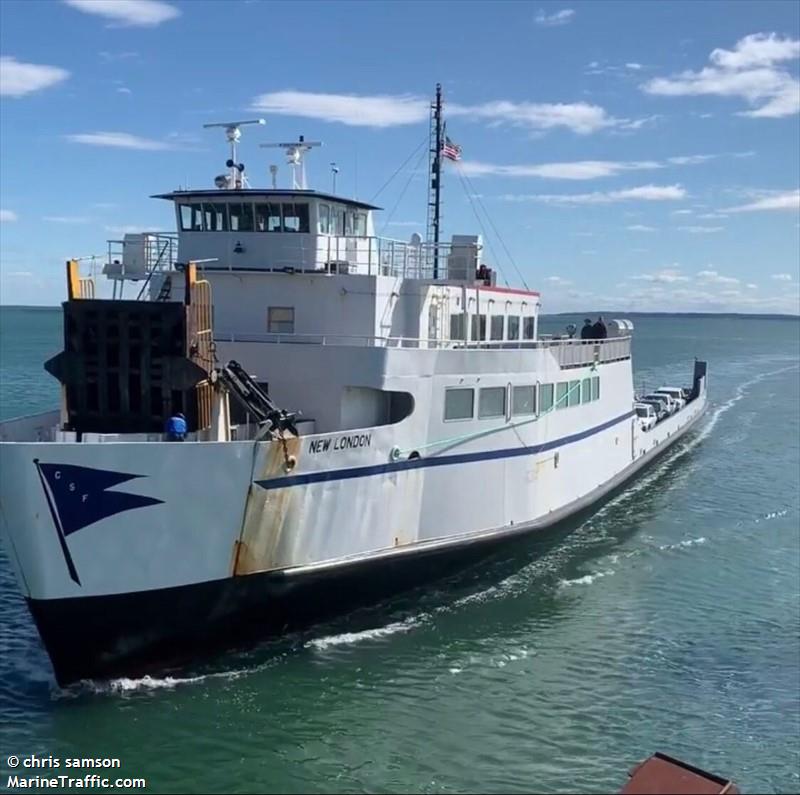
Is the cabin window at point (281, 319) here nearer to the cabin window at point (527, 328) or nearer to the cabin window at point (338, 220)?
the cabin window at point (338, 220)

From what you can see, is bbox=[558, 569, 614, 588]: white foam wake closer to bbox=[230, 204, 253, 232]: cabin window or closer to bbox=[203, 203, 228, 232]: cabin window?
bbox=[230, 204, 253, 232]: cabin window

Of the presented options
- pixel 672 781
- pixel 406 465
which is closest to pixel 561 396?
pixel 406 465

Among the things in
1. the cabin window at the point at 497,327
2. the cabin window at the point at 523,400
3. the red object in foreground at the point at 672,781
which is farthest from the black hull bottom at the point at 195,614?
the cabin window at the point at 497,327

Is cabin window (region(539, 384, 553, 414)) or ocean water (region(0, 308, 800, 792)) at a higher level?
cabin window (region(539, 384, 553, 414))

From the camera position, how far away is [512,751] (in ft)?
33.6

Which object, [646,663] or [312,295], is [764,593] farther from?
[312,295]

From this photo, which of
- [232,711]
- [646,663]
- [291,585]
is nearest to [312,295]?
[291,585]

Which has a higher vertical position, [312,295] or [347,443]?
[312,295]

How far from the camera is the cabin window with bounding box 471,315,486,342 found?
17.9m

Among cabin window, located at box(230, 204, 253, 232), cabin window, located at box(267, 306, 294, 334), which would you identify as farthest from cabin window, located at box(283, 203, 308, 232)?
cabin window, located at box(267, 306, 294, 334)

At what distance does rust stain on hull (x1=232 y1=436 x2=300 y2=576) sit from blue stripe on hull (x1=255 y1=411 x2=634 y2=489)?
12cm

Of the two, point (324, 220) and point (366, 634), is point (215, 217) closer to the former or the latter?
point (324, 220)

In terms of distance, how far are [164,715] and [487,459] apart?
7.19m

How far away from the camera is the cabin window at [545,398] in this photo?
17328 mm
